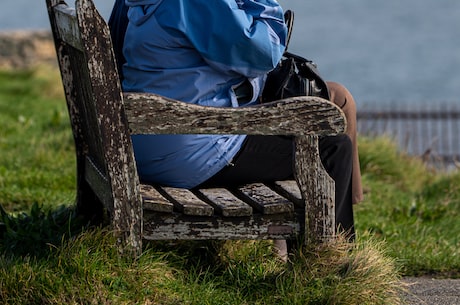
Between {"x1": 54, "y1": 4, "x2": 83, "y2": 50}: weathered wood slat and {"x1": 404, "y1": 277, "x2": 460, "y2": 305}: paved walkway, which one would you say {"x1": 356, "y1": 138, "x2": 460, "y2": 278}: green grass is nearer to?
{"x1": 404, "y1": 277, "x2": 460, "y2": 305}: paved walkway

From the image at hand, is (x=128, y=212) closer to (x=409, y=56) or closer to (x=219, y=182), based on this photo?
(x=219, y=182)

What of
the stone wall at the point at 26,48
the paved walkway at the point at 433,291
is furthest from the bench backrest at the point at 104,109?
the stone wall at the point at 26,48

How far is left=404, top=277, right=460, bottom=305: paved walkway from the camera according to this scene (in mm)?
4074

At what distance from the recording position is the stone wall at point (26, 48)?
16562 millimetres

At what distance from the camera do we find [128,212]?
358 cm

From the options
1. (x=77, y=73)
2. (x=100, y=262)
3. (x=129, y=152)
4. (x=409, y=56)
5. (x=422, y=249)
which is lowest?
(x=409, y=56)

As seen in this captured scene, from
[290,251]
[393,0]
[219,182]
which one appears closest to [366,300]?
[290,251]

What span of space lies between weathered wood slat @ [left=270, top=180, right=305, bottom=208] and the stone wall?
42.4 ft

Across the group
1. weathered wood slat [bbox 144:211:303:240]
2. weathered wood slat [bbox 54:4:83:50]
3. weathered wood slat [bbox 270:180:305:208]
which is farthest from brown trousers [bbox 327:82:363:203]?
weathered wood slat [bbox 54:4:83:50]

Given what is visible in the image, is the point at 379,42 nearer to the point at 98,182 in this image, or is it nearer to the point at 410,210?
the point at 410,210

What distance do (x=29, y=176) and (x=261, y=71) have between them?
118 inches

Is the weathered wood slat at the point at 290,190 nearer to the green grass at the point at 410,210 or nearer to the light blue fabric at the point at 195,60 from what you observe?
the light blue fabric at the point at 195,60

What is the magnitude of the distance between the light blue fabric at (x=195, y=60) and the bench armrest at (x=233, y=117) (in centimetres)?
30

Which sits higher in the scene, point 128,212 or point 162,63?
point 162,63
